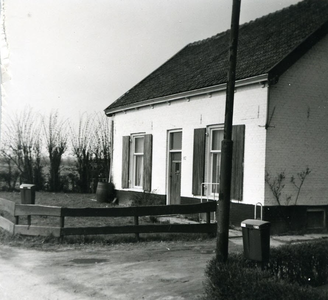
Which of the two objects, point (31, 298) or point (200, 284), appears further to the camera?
point (200, 284)

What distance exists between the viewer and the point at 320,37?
12.3 meters

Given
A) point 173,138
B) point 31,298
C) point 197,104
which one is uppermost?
point 197,104

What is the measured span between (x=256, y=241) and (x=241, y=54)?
8.81 m

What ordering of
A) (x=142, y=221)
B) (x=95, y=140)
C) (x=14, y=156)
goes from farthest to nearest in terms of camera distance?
(x=95, y=140) < (x=14, y=156) < (x=142, y=221)

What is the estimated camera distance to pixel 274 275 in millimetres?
5762

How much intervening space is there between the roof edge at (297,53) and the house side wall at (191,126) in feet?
1.71

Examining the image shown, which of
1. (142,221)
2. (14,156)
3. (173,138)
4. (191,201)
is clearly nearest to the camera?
(142,221)

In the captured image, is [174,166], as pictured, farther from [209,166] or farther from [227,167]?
[227,167]

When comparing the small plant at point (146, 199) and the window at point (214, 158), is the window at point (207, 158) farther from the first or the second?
the small plant at point (146, 199)

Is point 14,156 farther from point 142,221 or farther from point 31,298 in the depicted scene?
point 31,298

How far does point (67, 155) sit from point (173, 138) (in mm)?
10125

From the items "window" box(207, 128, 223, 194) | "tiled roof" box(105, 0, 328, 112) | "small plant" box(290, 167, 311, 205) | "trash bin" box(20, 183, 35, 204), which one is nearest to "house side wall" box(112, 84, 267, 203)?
"window" box(207, 128, 223, 194)

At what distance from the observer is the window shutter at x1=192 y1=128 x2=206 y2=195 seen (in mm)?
13797

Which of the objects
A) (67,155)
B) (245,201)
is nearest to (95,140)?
(67,155)
